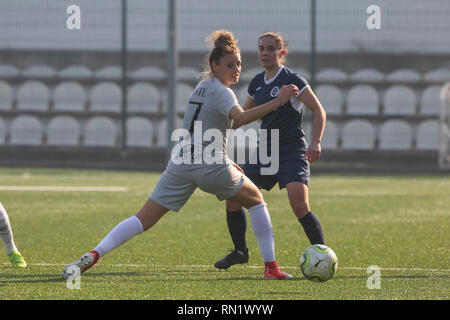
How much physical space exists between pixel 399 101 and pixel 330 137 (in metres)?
2.35

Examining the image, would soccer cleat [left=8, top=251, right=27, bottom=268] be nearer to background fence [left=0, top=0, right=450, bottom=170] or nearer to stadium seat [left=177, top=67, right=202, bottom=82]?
background fence [left=0, top=0, right=450, bottom=170]

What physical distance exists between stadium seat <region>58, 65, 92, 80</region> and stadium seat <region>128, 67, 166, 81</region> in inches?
49.2

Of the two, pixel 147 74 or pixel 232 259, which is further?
pixel 147 74

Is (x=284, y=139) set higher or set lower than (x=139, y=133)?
higher

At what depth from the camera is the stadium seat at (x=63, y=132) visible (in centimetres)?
2220

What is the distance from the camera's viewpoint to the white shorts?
232 inches

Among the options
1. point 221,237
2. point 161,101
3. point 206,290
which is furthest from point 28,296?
point 161,101

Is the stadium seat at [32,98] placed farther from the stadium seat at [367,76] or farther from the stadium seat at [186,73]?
the stadium seat at [367,76]

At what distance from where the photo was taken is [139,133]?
2184cm

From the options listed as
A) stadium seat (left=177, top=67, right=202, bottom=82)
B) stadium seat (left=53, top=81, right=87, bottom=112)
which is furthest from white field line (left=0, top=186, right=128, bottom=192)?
stadium seat (left=177, top=67, right=202, bottom=82)

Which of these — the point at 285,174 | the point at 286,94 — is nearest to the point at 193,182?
the point at 286,94

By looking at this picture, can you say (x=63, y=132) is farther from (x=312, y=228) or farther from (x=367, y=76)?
(x=312, y=228)

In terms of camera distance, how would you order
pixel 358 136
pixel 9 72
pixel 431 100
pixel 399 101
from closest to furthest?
pixel 358 136
pixel 431 100
pixel 399 101
pixel 9 72

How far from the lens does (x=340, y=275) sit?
6500mm
